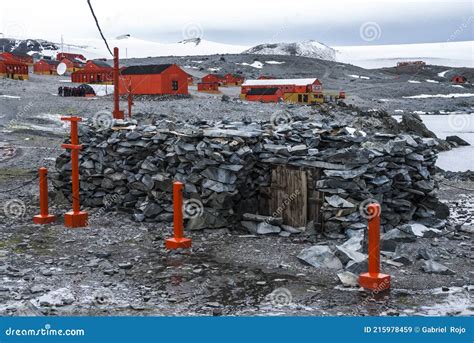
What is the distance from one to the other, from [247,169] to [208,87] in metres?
67.0

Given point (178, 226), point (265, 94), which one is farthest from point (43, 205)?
point (265, 94)

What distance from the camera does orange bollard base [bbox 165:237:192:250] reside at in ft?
33.3

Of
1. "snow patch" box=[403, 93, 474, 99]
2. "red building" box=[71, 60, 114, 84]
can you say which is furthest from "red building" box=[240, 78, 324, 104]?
"snow patch" box=[403, 93, 474, 99]

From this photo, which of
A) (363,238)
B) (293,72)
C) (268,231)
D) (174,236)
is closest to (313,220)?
(268,231)

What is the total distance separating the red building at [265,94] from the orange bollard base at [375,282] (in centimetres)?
6475

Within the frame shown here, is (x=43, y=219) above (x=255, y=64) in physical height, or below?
below

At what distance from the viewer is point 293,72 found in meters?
146

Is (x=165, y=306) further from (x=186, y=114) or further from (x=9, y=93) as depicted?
(x=9, y=93)

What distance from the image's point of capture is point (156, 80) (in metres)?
59.7

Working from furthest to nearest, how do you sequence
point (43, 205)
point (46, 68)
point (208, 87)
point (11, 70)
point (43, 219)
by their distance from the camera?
point (46, 68)
point (208, 87)
point (11, 70)
point (43, 205)
point (43, 219)

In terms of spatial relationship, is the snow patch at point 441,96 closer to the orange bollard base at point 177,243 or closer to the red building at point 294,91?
the red building at point 294,91

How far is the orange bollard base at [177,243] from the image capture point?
10.2 meters

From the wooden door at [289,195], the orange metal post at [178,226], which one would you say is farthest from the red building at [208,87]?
the orange metal post at [178,226]

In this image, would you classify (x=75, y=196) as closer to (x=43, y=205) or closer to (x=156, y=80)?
(x=43, y=205)
